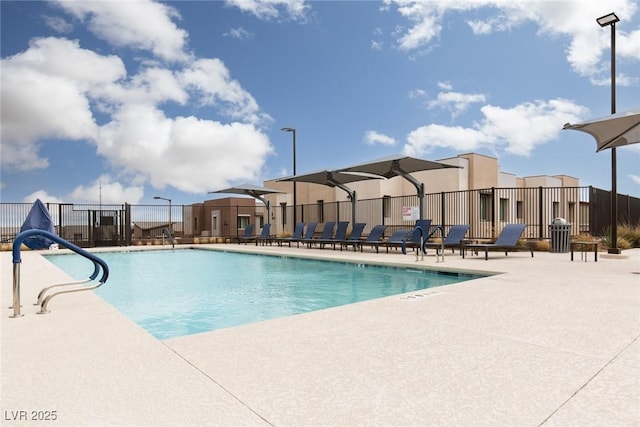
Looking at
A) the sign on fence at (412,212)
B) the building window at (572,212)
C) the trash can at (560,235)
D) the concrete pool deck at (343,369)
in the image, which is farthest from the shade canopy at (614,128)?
the building window at (572,212)

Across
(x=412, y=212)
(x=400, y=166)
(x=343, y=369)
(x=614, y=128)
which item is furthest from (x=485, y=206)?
(x=343, y=369)

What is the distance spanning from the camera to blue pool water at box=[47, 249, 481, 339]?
16.1 feet

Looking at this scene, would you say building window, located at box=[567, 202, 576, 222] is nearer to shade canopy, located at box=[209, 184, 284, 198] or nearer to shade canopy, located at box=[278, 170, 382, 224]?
shade canopy, located at box=[278, 170, 382, 224]

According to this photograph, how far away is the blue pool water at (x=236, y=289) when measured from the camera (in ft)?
16.1

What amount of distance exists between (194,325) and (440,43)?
954cm

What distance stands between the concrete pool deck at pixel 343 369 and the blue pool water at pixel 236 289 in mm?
1131

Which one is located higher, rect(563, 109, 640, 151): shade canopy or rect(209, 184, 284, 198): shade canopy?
rect(563, 109, 640, 151): shade canopy

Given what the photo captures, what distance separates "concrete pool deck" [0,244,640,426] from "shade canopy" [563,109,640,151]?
3.64 m

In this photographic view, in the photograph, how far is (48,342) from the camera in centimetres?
301

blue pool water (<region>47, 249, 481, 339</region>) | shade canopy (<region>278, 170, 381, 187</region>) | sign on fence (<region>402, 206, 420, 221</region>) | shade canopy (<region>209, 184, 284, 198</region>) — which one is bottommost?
blue pool water (<region>47, 249, 481, 339</region>)

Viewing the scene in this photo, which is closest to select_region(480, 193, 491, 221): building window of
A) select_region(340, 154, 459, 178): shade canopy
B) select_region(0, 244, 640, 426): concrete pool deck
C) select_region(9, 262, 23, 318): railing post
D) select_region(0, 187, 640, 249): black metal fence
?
select_region(0, 187, 640, 249): black metal fence

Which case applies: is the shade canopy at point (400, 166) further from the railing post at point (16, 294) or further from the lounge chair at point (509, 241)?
the railing post at point (16, 294)

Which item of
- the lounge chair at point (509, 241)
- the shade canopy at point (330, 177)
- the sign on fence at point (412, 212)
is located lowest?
the lounge chair at point (509, 241)

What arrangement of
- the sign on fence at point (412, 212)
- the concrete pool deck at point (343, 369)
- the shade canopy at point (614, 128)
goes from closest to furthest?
the concrete pool deck at point (343, 369) → the shade canopy at point (614, 128) → the sign on fence at point (412, 212)
